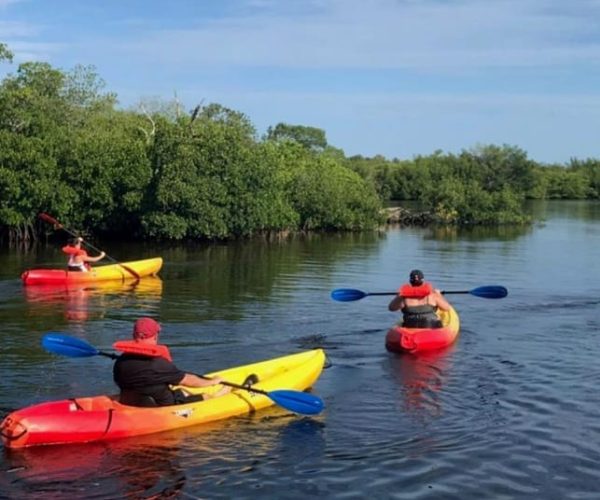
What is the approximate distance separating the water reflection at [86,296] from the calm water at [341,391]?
7 cm

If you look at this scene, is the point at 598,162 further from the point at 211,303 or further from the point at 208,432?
the point at 208,432

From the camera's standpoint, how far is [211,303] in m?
19.8

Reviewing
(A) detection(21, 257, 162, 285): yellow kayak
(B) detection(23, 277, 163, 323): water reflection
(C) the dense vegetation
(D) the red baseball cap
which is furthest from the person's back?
(C) the dense vegetation

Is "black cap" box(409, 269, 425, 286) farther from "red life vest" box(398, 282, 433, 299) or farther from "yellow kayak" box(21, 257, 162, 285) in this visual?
"yellow kayak" box(21, 257, 162, 285)

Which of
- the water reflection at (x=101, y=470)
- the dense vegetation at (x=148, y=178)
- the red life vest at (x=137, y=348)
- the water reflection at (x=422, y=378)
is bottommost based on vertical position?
the water reflection at (x=101, y=470)

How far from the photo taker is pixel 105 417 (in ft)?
30.6

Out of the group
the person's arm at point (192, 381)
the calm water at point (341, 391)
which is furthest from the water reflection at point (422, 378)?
the person's arm at point (192, 381)

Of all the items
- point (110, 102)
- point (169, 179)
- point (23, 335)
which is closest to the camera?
point (23, 335)

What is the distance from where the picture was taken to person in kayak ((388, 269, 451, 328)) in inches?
564

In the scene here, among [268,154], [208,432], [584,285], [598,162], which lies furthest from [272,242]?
[598,162]

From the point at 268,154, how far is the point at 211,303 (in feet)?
70.8

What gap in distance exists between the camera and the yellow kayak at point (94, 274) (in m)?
21.5

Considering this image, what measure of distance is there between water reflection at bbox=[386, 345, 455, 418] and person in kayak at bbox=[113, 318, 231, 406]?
3.10m

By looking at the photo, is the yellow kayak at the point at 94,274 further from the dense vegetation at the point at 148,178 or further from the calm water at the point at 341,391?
the dense vegetation at the point at 148,178
